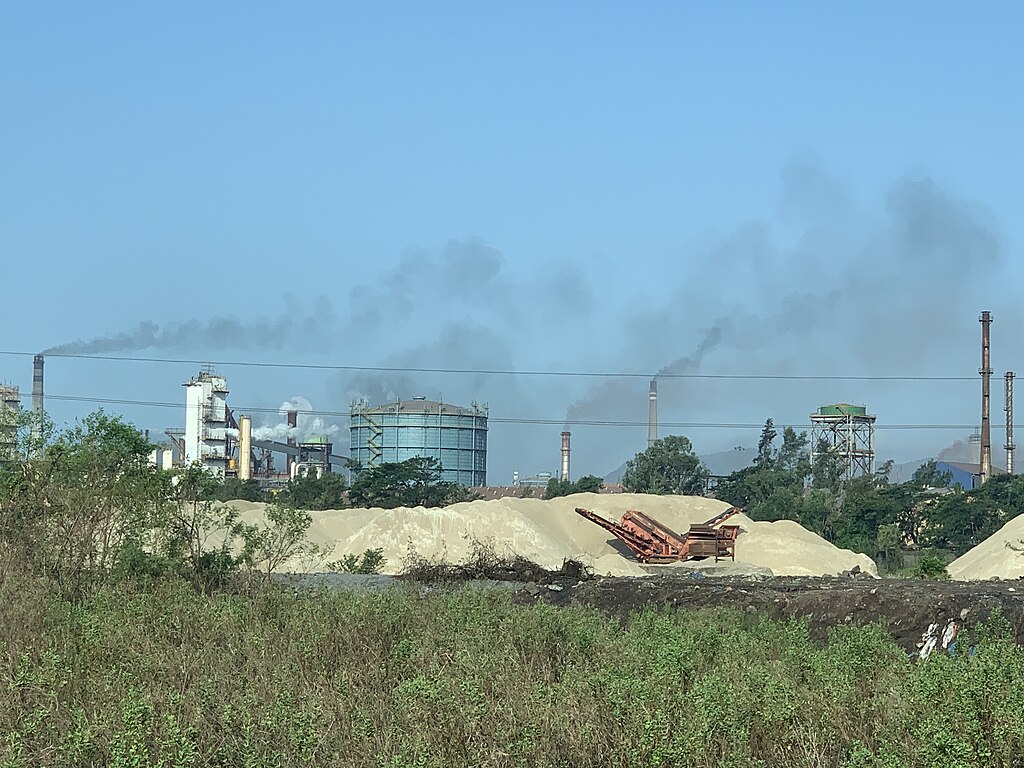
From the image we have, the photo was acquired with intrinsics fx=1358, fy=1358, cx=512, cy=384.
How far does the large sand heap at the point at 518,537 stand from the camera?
123ft

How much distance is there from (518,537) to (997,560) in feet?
41.9

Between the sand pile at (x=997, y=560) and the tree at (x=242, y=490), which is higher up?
the tree at (x=242, y=490)

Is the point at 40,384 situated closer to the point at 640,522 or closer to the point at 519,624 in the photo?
the point at 640,522

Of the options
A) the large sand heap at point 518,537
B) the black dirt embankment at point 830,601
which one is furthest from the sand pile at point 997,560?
the black dirt embankment at point 830,601

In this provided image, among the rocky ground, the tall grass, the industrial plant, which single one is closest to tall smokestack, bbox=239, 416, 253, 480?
the industrial plant

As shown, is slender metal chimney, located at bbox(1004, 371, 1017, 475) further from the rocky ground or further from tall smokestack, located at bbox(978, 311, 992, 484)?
the rocky ground

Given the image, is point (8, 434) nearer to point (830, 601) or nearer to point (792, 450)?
point (830, 601)

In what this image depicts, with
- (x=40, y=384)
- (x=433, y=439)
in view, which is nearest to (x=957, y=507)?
(x=433, y=439)

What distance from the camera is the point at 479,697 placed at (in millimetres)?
7555

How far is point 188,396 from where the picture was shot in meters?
70.2

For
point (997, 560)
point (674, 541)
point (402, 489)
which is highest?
point (402, 489)

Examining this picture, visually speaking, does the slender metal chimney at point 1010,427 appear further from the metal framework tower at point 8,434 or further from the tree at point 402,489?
the metal framework tower at point 8,434

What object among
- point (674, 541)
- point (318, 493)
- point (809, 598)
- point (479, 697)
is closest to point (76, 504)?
point (809, 598)

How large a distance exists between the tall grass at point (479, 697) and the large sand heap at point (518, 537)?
23.3 m
